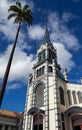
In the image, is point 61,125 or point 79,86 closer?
point 61,125

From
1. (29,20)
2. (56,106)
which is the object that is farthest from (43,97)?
(29,20)

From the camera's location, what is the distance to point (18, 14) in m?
21.0

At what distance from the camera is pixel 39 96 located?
2889cm

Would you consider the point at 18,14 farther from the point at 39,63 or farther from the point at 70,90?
the point at 70,90

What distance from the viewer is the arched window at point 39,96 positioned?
90.4 ft

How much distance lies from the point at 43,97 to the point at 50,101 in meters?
2.52

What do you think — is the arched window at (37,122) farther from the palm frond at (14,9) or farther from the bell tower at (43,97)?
the palm frond at (14,9)

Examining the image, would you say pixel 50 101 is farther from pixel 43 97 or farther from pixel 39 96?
pixel 39 96

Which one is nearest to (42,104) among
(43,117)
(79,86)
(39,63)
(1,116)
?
(43,117)

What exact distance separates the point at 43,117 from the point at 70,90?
315 inches

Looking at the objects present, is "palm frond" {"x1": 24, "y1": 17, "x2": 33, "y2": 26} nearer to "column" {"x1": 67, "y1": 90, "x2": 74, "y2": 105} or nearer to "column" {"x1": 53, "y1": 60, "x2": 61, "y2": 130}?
"column" {"x1": 53, "y1": 60, "x2": 61, "y2": 130}

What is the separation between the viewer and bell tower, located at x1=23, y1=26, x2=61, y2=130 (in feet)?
77.6

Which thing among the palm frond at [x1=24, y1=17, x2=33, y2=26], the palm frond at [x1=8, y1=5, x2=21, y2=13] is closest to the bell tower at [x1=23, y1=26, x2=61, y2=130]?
the palm frond at [x1=24, y1=17, x2=33, y2=26]

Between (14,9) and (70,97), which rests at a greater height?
(14,9)
